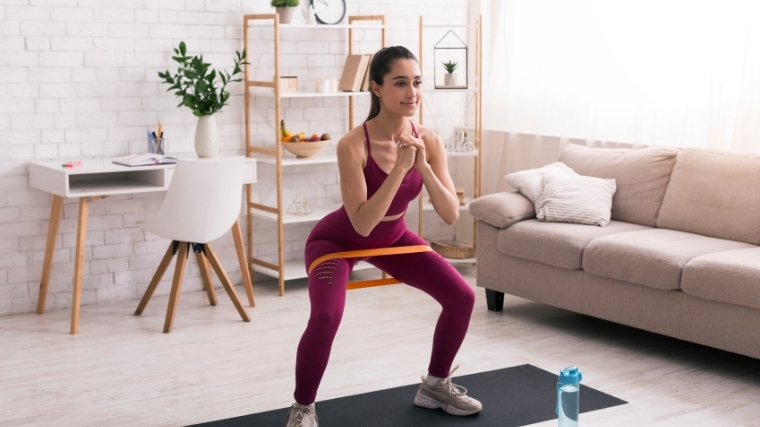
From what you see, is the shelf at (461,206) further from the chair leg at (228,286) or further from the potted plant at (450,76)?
the chair leg at (228,286)

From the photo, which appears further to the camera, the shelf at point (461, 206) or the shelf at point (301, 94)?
the shelf at point (461, 206)

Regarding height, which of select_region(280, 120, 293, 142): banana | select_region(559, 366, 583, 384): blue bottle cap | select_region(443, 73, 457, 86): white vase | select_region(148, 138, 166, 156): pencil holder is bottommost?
select_region(559, 366, 583, 384): blue bottle cap

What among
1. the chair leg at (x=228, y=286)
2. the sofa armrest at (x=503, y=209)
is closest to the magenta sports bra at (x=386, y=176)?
the sofa armrest at (x=503, y=209)

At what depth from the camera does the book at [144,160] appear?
4480 mm

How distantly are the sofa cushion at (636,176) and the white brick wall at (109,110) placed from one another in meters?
1.71

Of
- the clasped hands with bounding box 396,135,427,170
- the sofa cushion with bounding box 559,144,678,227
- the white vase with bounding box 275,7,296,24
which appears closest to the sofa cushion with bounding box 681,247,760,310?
the sofa cushion with bounding box 559,144,678,227

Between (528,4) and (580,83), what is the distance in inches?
26.2

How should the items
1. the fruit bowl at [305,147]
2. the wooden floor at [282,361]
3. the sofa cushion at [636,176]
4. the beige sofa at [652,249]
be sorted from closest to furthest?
the wooden floor at [282,361] → the beige sofa at [652,249] → the sofa cushion at [636,176] → the fruit bowl at [305,147]

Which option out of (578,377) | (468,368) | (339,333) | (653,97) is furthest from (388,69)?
(653,97)

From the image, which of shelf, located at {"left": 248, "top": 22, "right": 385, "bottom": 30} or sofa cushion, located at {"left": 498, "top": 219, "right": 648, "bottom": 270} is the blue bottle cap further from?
shelf, located at {"left": 248, "top": 22, "right": 385, "bottom": 30}

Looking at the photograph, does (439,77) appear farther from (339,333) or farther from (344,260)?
(344,260)

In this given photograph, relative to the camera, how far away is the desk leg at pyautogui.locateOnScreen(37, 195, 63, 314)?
4.57 metres

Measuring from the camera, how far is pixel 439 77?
5926mm

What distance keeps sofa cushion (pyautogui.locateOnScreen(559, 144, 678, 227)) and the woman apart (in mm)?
1680
